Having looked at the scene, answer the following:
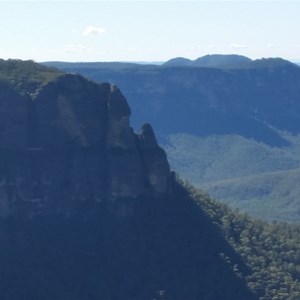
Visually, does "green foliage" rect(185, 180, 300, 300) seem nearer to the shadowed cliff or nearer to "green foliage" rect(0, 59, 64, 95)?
the shadowed cliff

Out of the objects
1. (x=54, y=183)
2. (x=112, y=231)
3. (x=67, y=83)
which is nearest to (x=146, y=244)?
(x=112, y=231)

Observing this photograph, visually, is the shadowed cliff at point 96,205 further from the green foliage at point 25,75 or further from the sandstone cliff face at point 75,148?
the green foliage at point 25,75

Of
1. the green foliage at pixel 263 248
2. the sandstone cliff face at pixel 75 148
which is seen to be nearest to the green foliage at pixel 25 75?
the sandstone cliff face at pixel 75 148

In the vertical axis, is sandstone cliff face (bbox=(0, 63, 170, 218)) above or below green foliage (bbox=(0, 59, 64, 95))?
below

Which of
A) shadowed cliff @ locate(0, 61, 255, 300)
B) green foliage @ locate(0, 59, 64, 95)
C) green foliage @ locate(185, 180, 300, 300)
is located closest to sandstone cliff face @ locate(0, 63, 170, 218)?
shadowed cliff @ locate(0, 61, 255, 300)

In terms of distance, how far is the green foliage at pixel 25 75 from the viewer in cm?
9765

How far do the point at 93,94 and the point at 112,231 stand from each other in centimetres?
1244

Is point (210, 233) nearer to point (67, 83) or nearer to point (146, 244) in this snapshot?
point (146, 244)

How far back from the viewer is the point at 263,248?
100188 millimetres

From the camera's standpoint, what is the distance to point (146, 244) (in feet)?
310

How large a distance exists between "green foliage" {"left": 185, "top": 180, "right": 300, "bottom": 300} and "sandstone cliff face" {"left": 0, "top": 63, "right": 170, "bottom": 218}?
6.81m

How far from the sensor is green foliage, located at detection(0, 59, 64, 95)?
97.7 metres

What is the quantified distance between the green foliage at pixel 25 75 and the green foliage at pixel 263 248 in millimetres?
17318

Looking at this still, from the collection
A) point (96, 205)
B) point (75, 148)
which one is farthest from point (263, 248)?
point (75, 148)
